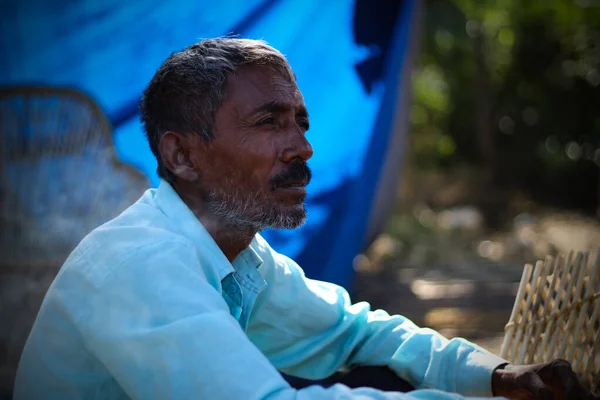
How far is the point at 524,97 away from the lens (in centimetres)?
1123

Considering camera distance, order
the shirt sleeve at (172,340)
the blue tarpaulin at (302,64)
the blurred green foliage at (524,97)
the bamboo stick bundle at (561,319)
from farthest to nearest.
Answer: the blurred green foliage at (524,97) → the blue tarpaulin at (302,64) → the bamboo stick bundle at (561,319) → the shirt sleeve at (172,340)

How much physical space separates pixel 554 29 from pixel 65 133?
31.5ft

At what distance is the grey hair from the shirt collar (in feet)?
0.62

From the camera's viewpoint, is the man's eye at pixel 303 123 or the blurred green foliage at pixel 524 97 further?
the blurred green foliage at pixel 524 97

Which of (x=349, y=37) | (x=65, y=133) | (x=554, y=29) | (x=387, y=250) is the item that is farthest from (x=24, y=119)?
(x=554, y=29)

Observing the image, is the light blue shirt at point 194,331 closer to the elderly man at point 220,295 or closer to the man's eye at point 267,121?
the elderly man at point 220,295

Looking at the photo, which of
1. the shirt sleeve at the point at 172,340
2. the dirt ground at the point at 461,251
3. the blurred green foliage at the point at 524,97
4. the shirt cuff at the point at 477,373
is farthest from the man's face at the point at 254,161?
the blurred green foliage at the point at 524,97

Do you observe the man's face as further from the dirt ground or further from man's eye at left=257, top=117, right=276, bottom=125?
the dirt ground

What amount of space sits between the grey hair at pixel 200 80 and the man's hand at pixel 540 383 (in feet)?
3.13

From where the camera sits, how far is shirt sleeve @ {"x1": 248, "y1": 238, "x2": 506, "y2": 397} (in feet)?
5.82

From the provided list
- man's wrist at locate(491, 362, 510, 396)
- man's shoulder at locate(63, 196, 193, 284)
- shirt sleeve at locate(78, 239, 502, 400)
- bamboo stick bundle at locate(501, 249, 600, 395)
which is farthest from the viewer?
bamboo stick bundle at locate(501, 249, 600, 395)

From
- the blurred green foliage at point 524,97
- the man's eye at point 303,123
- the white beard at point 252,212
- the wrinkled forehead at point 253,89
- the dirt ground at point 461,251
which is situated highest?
the blurred green foliage at point 524,97

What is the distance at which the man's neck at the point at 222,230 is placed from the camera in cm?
169

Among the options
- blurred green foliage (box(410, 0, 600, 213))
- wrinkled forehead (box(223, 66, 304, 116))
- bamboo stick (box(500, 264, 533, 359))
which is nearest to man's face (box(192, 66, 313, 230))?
wrinkled forehead (box(223, 66, 304, 116))
